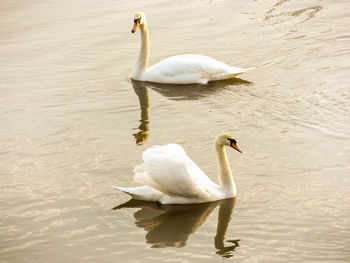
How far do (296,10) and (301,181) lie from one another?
9.23 m

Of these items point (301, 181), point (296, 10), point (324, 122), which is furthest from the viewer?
point (296, 10)

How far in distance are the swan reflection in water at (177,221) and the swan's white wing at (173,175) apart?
0.59 ft

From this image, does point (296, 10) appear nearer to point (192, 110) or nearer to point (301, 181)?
point (192, 110)

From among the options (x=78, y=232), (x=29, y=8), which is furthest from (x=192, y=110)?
(x=29, y=8)

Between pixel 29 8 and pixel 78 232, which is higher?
pixel 29 8

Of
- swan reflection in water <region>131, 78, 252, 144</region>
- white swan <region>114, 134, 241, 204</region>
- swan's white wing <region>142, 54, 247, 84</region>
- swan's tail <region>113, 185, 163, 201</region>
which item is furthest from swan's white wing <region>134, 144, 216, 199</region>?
swan's white wing <region>142, 54, 247, 84</region>

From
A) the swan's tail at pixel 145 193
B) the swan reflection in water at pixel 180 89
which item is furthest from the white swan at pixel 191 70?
the swan's tail at pixel 145 193

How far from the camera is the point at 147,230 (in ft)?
26.7

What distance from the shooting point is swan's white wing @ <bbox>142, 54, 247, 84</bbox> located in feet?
42.7

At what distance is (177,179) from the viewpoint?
849 cm

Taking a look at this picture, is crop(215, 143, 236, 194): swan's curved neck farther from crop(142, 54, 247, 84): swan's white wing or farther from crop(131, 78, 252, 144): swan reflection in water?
crop(142, 54, 247, 84): swan's white wing

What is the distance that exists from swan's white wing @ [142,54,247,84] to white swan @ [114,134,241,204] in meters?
4.26

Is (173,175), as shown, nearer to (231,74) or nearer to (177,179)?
(177,179)

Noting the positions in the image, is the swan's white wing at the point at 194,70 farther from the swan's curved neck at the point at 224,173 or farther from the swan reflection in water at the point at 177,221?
the swan reflection in water at the point at 177,221
